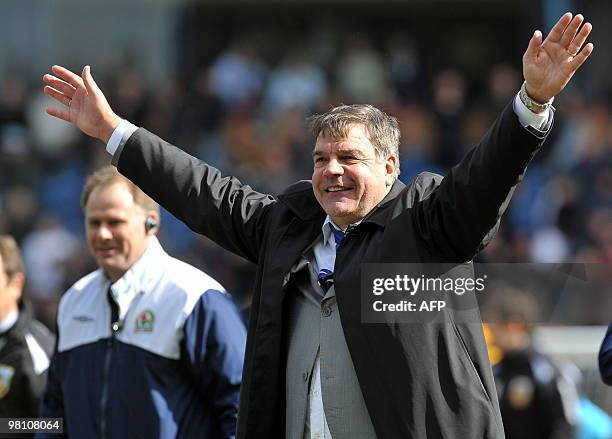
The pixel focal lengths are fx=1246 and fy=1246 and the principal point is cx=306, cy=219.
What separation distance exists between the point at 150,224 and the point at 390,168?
1.41 meters

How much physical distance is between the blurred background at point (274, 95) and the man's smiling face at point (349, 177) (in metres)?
6.35

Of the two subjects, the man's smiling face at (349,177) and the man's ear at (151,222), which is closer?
the man's smiling face at (349,177)

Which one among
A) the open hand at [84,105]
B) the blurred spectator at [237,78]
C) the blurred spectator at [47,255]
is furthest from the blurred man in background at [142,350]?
the blurred spectator at [237,78]

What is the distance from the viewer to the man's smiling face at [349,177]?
4.09m

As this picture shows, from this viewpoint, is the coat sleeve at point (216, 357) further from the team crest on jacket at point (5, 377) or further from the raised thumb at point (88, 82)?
the team crest on jacket at point (5, 377)

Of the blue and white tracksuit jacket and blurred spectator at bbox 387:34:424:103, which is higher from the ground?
blurred spectator at bbox 387:34:424:103

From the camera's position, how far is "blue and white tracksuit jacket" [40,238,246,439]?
4832 mm

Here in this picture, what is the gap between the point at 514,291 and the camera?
18.9 ft

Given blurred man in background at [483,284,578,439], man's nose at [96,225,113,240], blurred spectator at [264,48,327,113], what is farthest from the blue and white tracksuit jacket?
blurred spectator at [264,48,327,113]

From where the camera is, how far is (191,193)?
4301 mm

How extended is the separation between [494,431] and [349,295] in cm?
61

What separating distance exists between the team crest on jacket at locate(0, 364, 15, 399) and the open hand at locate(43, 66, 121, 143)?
5.26ft

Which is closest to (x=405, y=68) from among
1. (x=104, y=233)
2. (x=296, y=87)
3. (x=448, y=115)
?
(x=296, y=87)

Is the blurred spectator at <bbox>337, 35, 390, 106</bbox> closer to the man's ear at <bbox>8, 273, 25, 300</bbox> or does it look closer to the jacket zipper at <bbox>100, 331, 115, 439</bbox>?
the man's ear at <bbox>8, 273, 25, 300</bbox>
